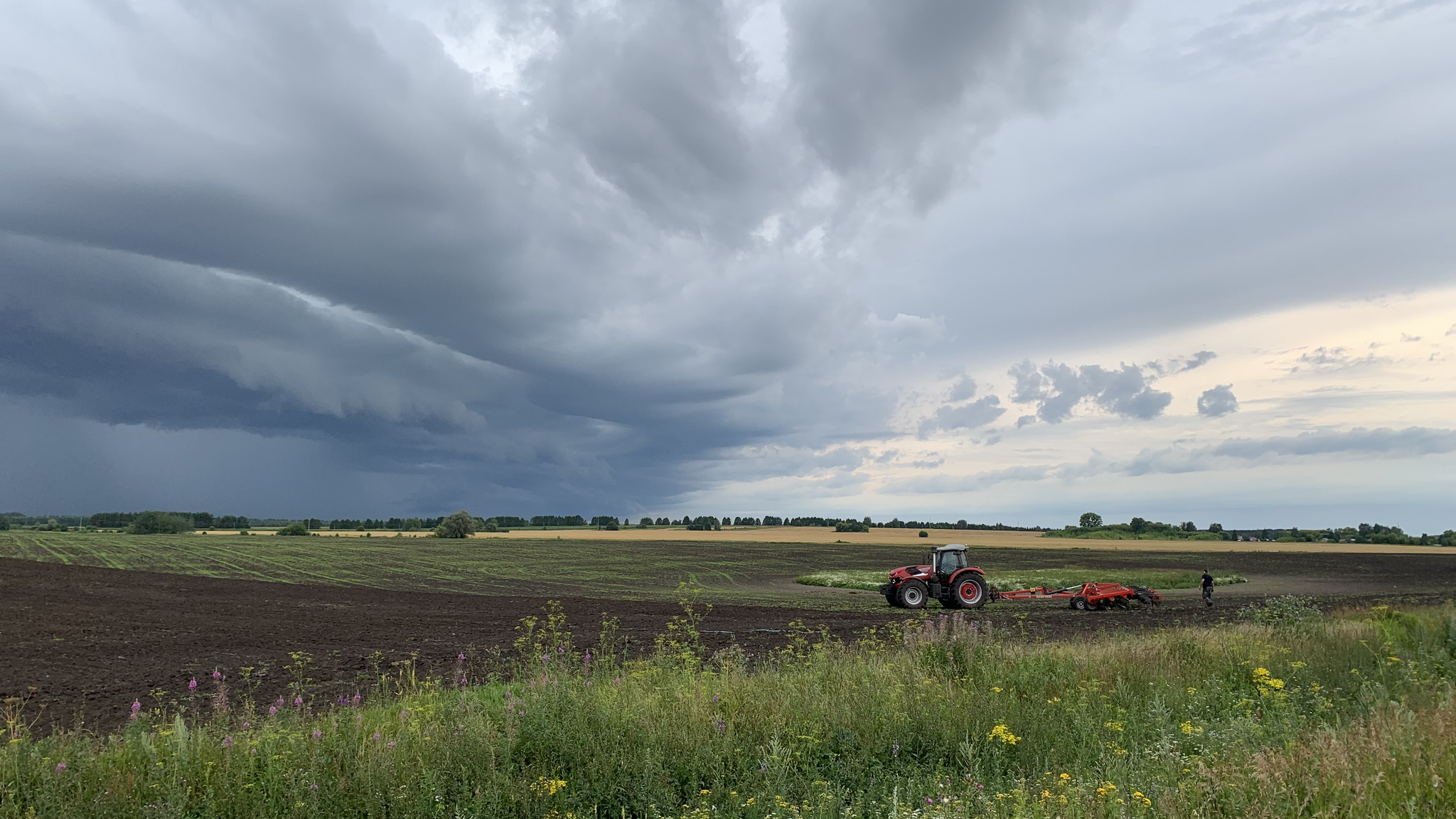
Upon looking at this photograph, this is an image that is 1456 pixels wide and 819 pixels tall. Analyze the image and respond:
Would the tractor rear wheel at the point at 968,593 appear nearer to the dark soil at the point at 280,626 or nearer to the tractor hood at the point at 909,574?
the dark soil at the point at 280,626

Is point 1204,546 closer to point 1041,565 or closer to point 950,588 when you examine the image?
point 1041,565

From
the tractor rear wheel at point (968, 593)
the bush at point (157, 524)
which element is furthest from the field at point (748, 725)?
the bush at point (157, 524)

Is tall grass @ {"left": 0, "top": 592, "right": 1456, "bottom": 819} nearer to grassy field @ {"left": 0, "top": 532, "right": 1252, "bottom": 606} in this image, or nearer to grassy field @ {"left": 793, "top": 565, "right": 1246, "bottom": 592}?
grassy field @ {"left": 0, "top": 532, "right": 1252, "bottom": 606}

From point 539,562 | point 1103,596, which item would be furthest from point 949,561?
point 539,562

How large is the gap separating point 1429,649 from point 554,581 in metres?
41.2

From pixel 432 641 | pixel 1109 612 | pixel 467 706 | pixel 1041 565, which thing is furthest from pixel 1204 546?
pixel 467 706

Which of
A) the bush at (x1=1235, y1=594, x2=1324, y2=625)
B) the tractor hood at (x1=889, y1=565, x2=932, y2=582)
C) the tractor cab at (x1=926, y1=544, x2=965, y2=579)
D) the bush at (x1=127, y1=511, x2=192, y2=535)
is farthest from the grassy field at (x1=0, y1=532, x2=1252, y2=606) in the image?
the bush at (x1=127, y1=511, x2=192, y2=535)

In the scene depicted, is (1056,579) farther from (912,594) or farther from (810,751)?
(810,751)

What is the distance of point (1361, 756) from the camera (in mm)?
5375

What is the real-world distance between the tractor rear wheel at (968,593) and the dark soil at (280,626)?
76cm

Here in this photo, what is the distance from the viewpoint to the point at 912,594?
1204 inches

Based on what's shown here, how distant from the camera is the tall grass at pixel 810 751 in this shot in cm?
539

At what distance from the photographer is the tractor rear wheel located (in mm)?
30156

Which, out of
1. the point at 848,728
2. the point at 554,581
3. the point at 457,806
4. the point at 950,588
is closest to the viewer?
the point at 457,806
